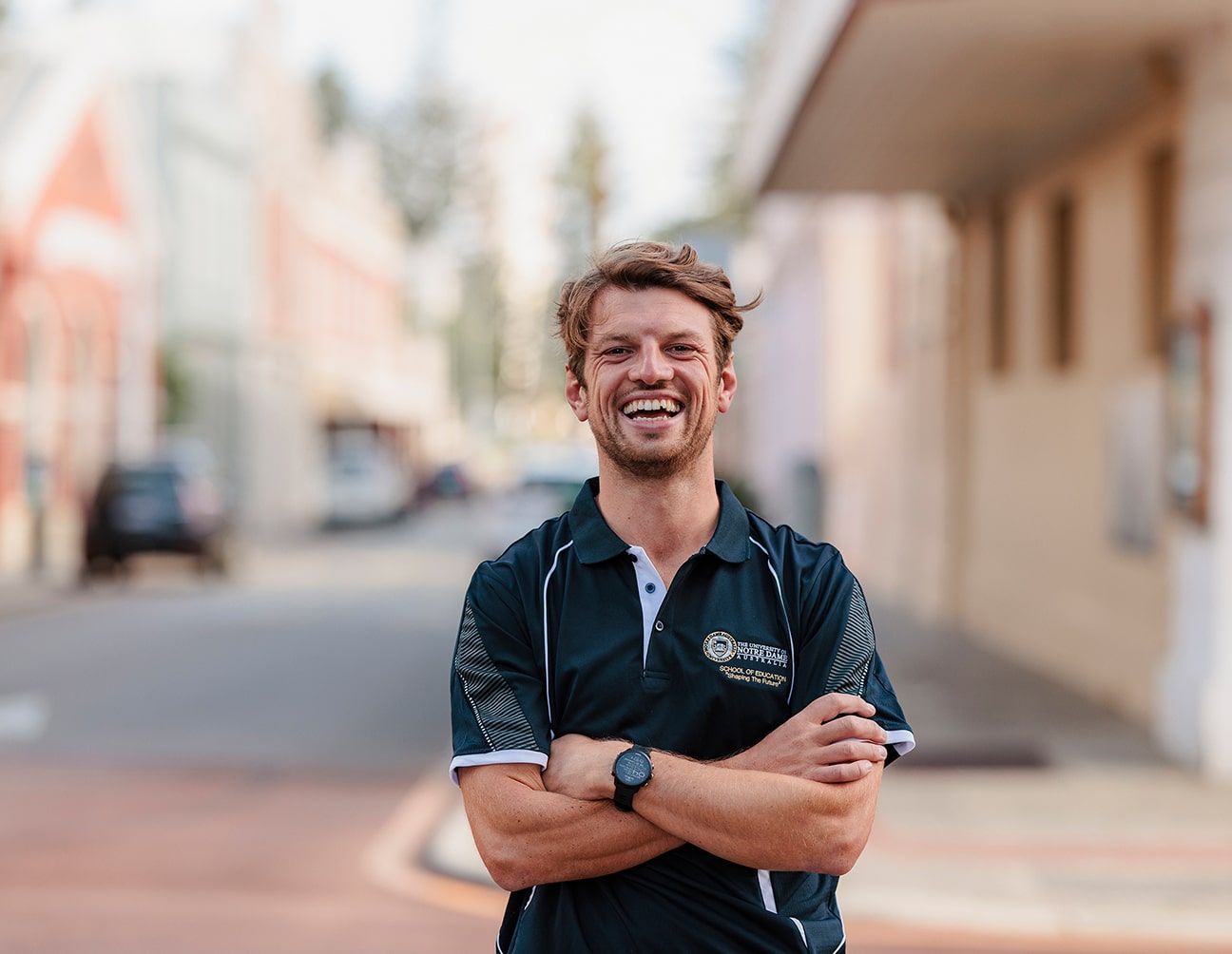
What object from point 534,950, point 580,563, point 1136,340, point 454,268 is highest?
point 454,268

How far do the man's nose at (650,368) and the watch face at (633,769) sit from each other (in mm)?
569

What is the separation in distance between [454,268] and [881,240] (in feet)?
209

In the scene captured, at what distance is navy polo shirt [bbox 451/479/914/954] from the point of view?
257cm

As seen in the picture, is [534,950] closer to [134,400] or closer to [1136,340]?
[1136,340]

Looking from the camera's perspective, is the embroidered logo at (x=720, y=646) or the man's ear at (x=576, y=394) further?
the man's ear at (x=576, y=394)

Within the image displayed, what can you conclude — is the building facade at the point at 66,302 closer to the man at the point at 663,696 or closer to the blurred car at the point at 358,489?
the blurred car at the point at 358,489

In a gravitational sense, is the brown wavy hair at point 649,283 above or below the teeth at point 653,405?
above

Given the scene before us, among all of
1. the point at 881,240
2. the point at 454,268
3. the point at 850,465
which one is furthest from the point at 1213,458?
the point at 454,268

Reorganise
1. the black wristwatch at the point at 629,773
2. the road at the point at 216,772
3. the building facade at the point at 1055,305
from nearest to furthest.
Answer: the black wristwatch at the point at 629,773, the road at the point at 216,772, the building facade at the point at 1055,305

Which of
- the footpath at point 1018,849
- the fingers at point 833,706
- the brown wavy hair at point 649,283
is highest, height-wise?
the brown wavy hair at point 649,283

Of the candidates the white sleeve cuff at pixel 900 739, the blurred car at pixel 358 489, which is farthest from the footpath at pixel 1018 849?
the blurred car at pixel 358 489

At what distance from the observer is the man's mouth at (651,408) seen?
261 cm

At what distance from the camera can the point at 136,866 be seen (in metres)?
7.63

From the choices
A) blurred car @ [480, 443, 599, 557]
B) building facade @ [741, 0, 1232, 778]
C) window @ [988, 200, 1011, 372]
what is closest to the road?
blurred car @ [480, 443, 599, 557]
